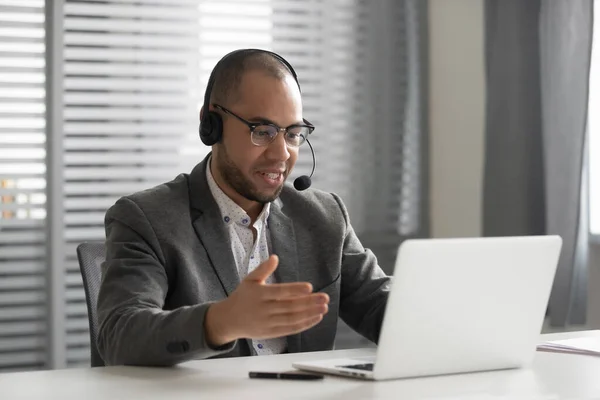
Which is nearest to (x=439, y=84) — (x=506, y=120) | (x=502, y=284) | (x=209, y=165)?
(x=506, y=120)

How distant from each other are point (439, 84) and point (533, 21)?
474mm

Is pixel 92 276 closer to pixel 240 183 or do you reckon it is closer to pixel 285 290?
pixel 240 183

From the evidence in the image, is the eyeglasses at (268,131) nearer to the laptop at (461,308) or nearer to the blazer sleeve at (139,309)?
the blazer sleeve at (139,309)

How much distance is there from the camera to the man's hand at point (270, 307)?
4.10ft

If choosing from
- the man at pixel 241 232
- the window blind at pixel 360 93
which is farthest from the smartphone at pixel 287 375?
the window blind at pixel 360 93

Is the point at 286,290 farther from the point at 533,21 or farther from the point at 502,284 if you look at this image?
the point at 533,21

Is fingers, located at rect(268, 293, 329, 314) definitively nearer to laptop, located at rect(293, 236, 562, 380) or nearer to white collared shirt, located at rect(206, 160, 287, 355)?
laptop, located at rect(293, 236, 562, 380)

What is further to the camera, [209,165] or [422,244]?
[209,165]

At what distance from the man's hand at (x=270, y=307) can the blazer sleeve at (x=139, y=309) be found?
0.10m

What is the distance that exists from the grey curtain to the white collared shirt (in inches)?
70.7

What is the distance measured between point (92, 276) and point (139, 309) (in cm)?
35

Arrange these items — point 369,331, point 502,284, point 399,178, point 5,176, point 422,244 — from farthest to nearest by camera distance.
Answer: point 399,178
point 5,176
point 369,331
point 502,284
point 422,244

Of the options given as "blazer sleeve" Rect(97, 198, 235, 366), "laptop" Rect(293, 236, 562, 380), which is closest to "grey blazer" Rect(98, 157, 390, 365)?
"blazer sleeve" Rect(97, 198, 235, 366)

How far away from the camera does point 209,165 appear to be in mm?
1942
